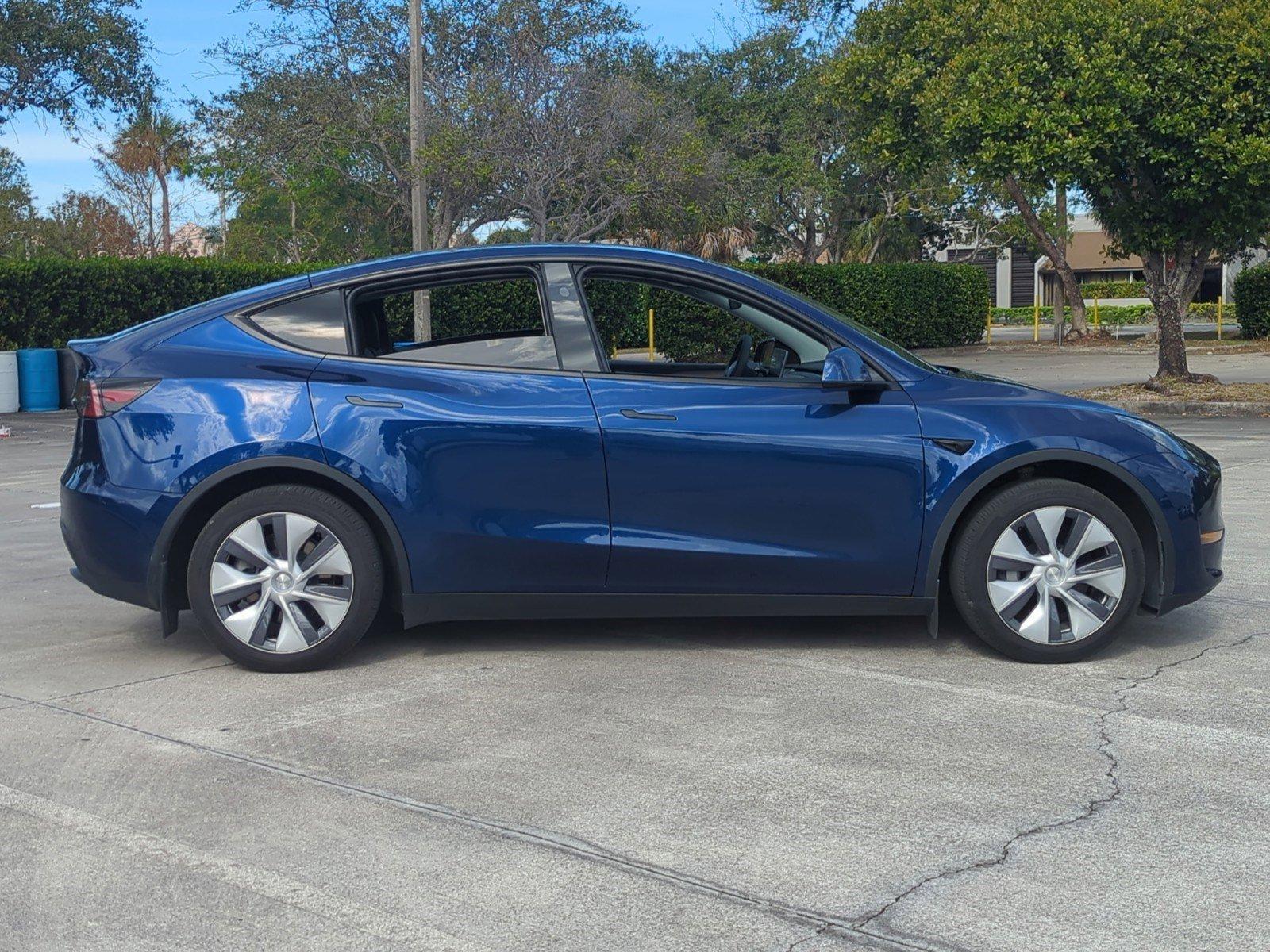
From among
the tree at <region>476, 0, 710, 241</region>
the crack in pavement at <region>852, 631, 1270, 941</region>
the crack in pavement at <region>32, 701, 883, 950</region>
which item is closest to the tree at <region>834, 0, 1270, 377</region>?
the tree at <region>476, 0, 710, 241</region>

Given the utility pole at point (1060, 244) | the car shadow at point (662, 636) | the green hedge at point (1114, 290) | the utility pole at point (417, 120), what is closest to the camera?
the car shadow at point (662, 636)

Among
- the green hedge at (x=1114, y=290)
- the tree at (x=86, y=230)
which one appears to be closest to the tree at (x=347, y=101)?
the tree at (x=86, y=230)

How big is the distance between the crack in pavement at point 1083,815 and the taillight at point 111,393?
143 inches

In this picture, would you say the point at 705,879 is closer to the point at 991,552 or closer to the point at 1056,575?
the point at 991,552

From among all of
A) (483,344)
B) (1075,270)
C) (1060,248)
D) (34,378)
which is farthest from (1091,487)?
(1075,270)

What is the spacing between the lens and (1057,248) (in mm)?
40781

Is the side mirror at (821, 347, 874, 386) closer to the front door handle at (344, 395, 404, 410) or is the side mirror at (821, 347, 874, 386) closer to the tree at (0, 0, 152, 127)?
the front door handle at (344, 395, 404, 410)

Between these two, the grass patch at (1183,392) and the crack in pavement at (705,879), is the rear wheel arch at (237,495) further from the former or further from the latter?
the grass patch at (1183,392)

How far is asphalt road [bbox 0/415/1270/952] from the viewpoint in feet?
11.1

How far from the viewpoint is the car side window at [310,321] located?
19.1 ft

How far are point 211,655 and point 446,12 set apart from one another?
31.4 meters

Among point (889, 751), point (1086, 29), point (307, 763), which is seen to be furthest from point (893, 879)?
point (1086, 29)

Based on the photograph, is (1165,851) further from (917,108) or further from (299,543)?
(917,108)

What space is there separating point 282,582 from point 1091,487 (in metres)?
3.20
